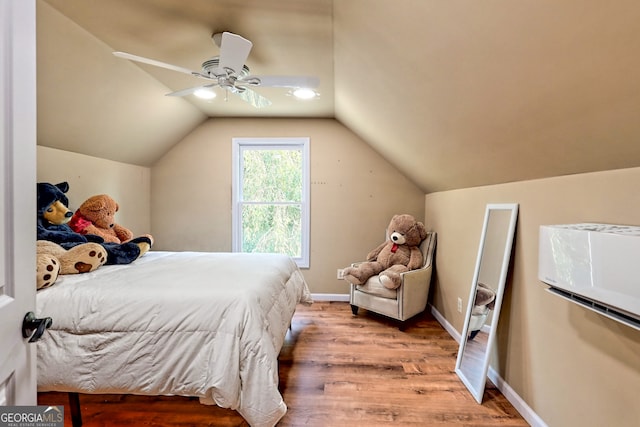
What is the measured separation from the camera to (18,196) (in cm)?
75

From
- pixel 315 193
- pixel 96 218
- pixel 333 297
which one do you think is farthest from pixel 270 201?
pixel 96 218

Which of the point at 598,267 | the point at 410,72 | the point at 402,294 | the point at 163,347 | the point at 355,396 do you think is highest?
the point at 410,72

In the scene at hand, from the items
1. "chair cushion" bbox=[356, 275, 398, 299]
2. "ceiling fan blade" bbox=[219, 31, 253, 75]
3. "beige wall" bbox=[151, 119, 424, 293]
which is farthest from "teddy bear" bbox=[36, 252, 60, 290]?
"chair cushion" bbox=[356, 275, 398, 299]

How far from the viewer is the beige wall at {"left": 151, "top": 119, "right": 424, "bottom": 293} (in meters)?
3.83

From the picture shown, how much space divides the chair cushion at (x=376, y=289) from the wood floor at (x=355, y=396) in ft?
1.38

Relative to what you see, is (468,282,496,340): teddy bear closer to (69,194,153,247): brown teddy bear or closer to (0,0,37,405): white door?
(0,0,37,405): white door

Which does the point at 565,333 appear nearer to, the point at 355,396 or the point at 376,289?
the point at 355,396

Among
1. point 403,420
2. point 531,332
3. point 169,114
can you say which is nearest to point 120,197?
point 169,114

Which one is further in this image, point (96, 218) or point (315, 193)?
point (315, 193)

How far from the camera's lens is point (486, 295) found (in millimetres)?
2113

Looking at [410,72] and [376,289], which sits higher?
[410,72]

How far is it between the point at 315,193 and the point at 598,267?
119 inches

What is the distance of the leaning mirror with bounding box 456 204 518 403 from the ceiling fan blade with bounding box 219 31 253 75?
6.35 ft

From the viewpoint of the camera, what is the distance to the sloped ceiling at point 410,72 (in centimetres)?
98
